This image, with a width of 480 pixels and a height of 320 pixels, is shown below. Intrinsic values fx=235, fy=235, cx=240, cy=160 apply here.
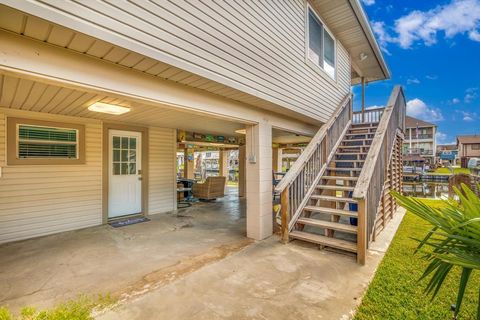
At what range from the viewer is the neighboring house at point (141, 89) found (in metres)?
2.02

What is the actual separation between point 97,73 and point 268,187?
Answer: 10.8 ft

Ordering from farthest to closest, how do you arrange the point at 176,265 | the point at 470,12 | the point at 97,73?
the point at 470,12 < the point at 176,265 < the point at 97,73

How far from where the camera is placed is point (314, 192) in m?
4.81

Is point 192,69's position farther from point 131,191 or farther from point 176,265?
point 131,191

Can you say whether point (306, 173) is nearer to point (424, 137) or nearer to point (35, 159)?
point (35, 159)

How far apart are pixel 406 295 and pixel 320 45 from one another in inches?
214

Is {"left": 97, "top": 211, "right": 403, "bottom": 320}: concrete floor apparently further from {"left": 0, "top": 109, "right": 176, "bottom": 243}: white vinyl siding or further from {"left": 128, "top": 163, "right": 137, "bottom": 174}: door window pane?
{"left": 128, "top": 163, "right": 137, "bottom": 174}: door window pane

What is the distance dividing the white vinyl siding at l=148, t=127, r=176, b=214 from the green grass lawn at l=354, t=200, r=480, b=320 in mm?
5427

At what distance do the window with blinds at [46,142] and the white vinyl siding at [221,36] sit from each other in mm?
3746

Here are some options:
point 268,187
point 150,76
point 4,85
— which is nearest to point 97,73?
point 150,76

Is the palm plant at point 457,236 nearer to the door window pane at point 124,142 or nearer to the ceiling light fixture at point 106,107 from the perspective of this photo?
the ceiling light fixture at point 106,107

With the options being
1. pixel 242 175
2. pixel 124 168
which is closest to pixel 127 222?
pixel 124 168

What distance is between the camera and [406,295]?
2.57 metres

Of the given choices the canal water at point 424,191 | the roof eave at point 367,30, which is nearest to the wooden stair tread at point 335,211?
the roof eave at point 367,30
